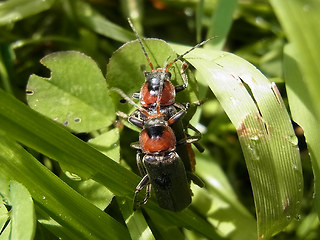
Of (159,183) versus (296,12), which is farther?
(159,183)

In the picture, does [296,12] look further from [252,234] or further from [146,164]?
[252,234]

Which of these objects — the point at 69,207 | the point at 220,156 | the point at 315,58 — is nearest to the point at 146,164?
the point at 69,207

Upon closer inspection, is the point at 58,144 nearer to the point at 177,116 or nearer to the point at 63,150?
the point at 63,150

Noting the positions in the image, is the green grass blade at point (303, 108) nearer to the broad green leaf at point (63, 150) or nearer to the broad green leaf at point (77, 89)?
the broad green leaf at point (63, 150)

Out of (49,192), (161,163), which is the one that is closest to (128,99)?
(161,163)

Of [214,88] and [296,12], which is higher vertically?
[296,12]

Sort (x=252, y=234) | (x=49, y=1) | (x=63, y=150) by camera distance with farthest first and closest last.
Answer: (x=49, y=1) < (x=252, y=234) < (x=63, y=150)

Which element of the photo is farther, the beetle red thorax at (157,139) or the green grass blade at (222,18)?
the green grass blade at (222,18)

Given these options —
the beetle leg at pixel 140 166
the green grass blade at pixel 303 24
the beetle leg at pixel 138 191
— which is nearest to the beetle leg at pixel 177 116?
the beetle leg at pixel 140 166
